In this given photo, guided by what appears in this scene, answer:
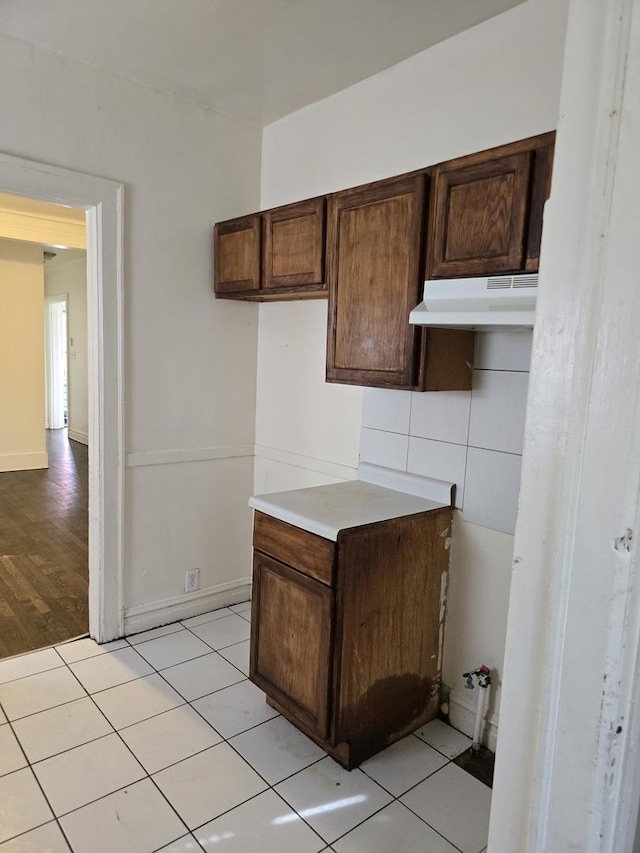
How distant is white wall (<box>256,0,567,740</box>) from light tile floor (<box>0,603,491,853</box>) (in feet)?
1.46

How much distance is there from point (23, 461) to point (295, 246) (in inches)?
198

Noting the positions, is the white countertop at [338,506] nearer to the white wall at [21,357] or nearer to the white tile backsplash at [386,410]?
the white tile backsplash at [386,410]

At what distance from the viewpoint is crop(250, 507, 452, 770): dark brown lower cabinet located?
1.89 metres

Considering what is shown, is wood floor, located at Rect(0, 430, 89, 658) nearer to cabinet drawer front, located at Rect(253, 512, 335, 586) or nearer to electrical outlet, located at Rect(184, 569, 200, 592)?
electrical outlet, located at Rect(184, 569, 200, 592)

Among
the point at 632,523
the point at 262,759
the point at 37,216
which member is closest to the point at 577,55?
the point at 632,523

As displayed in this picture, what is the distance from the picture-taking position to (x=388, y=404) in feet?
7.88

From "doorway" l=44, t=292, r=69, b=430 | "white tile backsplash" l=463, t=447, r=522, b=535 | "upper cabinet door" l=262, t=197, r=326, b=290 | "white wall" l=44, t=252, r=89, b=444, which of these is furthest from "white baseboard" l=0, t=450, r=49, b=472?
"white tile backsplash" l=463, t=447, r=522, b=535

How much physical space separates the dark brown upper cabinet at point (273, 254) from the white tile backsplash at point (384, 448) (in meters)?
0.66

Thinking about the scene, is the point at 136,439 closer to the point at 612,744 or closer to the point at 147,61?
the point at 147,61

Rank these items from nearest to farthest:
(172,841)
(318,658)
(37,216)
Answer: (172,841), (318,658), (37,216)

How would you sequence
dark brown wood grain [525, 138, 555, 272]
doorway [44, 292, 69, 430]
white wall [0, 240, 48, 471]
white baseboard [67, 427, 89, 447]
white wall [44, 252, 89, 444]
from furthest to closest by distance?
doorway [44, 292, 69, 430] → white baseboard [67, 427, 89, 447] → white wall [44, 252, 89, 444] → white wall [0, 240, 48, 471] → dark brown wood grain [525, 138, 555, 272]

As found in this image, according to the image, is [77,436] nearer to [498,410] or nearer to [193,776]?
[193,776]

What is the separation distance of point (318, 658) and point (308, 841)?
1.66 feet

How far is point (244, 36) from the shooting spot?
6.88 feet
